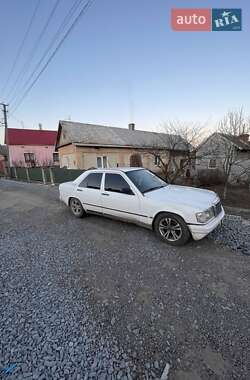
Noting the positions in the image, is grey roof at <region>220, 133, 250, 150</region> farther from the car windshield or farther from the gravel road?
the gravel road

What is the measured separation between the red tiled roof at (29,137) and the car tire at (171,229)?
33449 mm

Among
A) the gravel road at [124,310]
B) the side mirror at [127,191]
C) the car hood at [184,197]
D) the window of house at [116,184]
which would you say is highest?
the window of house at [116,184]

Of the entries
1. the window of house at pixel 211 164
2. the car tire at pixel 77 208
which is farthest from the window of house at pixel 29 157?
the car tire at pixel 77 208

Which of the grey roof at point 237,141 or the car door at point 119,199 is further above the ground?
the grey roof at point 237,141

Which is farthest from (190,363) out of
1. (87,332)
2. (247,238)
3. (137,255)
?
(247,238)

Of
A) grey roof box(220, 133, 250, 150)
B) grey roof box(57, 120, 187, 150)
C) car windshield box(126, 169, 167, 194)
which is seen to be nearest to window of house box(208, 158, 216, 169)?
grey roof box(57, 120, 187, 150)

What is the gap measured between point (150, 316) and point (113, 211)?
2798 millimetres

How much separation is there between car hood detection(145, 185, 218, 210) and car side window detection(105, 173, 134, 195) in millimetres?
553

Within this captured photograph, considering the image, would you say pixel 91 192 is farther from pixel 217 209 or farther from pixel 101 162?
pixel 101 162

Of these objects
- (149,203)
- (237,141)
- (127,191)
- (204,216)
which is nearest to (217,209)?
(204,216)

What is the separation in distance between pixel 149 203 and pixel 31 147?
33791 millimetres

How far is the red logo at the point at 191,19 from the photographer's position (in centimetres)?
578

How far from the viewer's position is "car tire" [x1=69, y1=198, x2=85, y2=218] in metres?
5.75

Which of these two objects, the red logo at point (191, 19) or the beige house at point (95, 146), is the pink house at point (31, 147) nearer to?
the beige house at point (95, 146)
